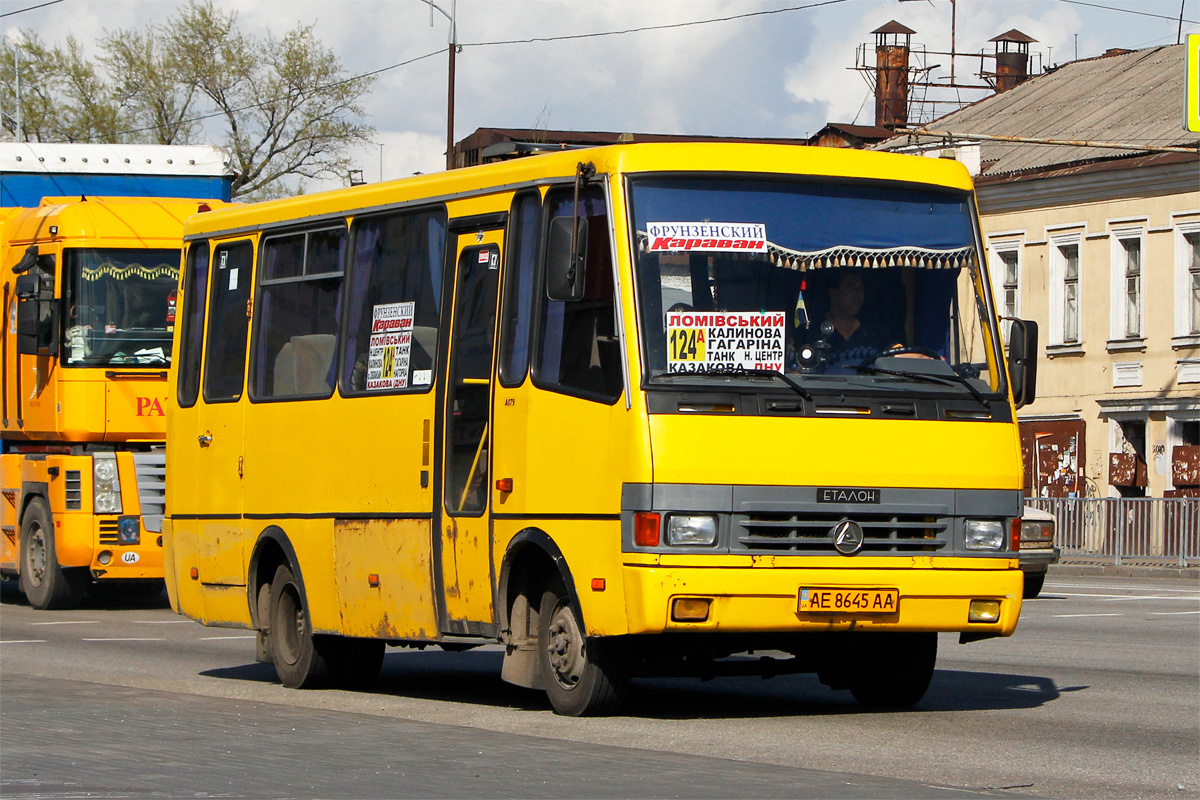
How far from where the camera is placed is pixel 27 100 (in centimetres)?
6831

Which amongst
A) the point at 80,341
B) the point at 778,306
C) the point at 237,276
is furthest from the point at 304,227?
the point at 80,341

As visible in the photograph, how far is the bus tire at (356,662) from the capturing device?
14062 millimetres

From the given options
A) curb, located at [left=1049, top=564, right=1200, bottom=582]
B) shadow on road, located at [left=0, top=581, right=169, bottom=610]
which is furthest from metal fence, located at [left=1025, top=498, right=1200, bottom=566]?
Answer: shadow on road, located at [left=0, top=581, right=169, bottom=610]

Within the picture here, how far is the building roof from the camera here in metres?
46.2

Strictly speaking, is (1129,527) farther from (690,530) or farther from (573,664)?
(690,530)

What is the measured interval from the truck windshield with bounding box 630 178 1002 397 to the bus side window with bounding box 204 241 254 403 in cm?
459

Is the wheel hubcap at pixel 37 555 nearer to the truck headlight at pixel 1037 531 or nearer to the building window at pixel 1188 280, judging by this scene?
the truck headlight at pixel 1037 531

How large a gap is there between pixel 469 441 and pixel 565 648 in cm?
144

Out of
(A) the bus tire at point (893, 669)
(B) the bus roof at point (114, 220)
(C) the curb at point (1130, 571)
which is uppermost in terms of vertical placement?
(B) the bus roof at point (114, 220)

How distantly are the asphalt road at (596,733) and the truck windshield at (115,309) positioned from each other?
18.3 ft

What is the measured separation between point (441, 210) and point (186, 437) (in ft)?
11.9

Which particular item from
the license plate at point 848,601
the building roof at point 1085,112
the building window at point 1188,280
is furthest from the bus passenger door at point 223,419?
the building window at point 1188,280

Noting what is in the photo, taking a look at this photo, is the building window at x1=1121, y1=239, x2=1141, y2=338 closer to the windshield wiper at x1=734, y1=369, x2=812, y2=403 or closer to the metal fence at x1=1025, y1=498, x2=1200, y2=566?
the metal fence at x1=1025, y1=498, x2=1200, y2=566

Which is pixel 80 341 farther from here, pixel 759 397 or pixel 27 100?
pixel 27 100
